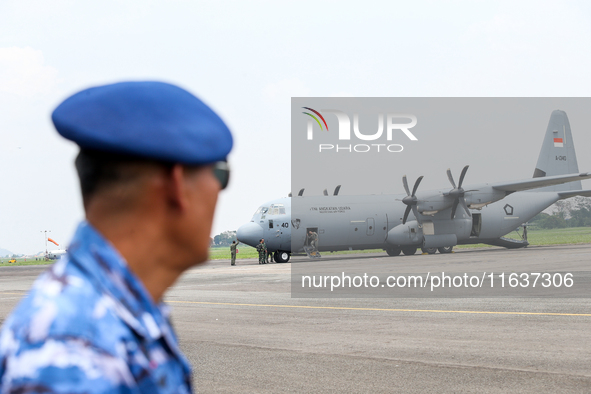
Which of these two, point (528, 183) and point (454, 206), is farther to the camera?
point (454, 206)

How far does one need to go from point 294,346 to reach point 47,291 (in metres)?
7.87

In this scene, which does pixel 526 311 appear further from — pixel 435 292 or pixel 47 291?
pixel 47 291

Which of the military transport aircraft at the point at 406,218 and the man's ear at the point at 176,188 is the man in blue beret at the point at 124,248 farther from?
the military transport aircraft at the point at 406,218

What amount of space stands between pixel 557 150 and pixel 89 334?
49.5 m

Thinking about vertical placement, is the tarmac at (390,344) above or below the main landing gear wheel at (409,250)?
above

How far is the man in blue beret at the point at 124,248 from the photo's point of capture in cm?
82

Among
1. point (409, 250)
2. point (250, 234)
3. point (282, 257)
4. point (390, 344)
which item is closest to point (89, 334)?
point (390, 344)

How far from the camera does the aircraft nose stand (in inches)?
1270

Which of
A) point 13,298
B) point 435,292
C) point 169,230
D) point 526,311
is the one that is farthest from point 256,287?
point 169,230

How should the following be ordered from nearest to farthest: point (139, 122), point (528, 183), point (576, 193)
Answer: point (139, 122) < point (528, 183) < point (576, 193)

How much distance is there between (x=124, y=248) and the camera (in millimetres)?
995

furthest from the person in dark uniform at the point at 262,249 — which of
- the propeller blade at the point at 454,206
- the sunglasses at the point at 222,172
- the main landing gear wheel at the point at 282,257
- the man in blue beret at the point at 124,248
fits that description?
the man in blue beret at the point at 124,248

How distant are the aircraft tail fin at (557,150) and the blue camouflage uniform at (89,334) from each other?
47.4m

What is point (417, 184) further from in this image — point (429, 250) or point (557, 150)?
point (557, 150)
